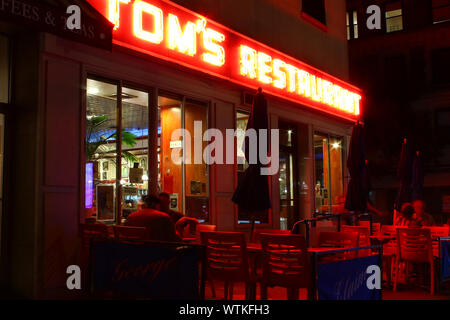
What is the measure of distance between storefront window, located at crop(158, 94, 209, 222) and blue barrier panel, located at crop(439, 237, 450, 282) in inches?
180

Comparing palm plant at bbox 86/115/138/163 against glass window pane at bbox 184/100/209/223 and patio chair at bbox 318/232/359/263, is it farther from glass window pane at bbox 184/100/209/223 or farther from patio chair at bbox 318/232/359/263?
patio chair at bbox 318/232/359/263

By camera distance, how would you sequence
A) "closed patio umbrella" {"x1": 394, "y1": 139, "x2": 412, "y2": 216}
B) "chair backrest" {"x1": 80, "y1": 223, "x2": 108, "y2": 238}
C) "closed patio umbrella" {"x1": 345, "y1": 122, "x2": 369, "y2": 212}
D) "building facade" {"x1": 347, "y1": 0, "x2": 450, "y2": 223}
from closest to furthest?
"chair backrest" {"x1": 80, "y1": 223, "x2": 108, "y2": 238}, "closed patio umbrella" {"x1": 345, "y1": 122, "x2": 369, "y2": 212}, "closed patio umbrella" {"x1": 394, "y1": 139, "x2": 412, "y2": 216}, "building facade" {"x1": 347, "y1": 0, "x2": 450, "y2": 223}

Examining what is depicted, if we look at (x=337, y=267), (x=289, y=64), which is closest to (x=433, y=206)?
(x=289, y=64)

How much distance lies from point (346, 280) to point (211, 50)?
20.5ft

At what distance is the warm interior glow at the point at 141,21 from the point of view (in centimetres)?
845

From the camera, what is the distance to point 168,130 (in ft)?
32.0

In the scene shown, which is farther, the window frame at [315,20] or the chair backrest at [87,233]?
the window frame at [315,20]

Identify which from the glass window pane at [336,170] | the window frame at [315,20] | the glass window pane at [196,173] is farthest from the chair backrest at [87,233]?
the window frame at [315,20]

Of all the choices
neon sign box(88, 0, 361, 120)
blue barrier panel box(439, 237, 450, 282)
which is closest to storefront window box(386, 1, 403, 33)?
neon sign box(88, 0, 361, 120)

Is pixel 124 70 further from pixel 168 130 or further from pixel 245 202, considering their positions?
pixel 245 202

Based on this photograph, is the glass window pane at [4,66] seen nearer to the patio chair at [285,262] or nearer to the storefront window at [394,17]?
the patio chair at [285,262]

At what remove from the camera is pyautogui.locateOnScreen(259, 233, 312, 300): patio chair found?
19.2 feet

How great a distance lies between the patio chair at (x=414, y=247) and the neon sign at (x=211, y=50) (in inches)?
184
